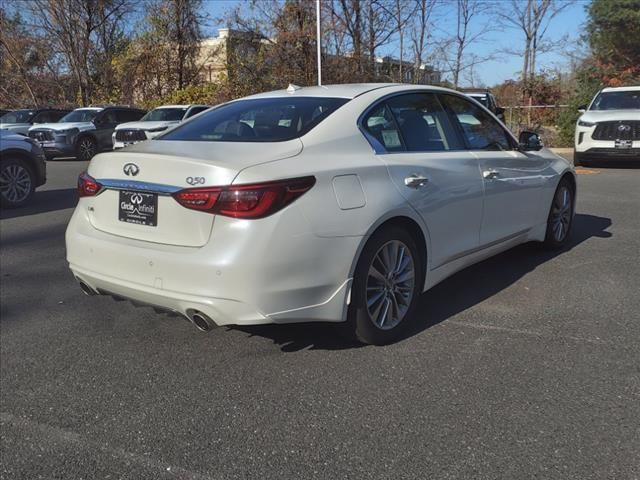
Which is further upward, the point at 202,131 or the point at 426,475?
the point at 202,131

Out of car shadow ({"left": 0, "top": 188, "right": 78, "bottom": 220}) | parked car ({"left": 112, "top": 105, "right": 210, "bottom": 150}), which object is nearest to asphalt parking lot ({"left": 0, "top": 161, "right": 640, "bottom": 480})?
car shadow ({"left": 0, "top": 188, "right": 78, "bottom": 220})

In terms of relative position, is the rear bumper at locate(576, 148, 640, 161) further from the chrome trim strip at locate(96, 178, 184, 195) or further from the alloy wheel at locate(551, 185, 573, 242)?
the chrome trim strip at locate(96, 178, 184, 195)

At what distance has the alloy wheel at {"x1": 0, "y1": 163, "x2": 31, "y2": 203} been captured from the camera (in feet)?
30.5

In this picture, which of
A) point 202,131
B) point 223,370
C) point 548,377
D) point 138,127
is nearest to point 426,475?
point 548,377

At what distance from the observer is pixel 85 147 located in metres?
18.6

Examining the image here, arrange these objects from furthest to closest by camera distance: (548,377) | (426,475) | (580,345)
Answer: (580,345) < (548,377) < (426,475)

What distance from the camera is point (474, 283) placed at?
202 inches

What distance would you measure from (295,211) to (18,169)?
7799 millimetres

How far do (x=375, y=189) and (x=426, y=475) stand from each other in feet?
5.33

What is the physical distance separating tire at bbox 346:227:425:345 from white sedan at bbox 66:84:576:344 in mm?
10

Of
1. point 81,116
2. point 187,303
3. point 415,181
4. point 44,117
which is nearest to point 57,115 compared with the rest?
point 44,117

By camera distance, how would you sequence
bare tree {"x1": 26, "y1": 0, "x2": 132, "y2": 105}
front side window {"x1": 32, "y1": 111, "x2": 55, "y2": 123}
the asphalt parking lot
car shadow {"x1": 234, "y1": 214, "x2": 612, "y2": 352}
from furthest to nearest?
bare tree {"x1": 26, "y1": 0, "x2": 132, "y2": 105}, front side window {"x1": 32, "y1": 111, "x2": 55, "y2": 123}, car shadow {"x1": 234, "y1": 214, "x2": 612, "y2": 352}, the asphalt parking lot

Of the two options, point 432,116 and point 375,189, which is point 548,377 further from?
point 432,116

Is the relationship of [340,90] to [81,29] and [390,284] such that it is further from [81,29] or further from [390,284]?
[81,29]
